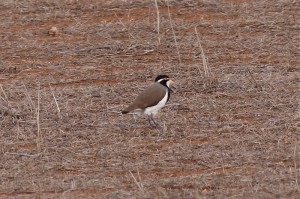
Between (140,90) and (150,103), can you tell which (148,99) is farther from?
(140,90)

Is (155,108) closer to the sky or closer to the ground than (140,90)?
closer to the sky

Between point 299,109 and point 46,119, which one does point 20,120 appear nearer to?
point 46,119

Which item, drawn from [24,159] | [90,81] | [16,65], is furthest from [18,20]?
[24,159]

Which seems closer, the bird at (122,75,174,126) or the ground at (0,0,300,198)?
the ground at (0,0,300,198)

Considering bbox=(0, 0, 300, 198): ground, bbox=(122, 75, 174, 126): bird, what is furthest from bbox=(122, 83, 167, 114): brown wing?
bbox=(0, 0, 300, 198): ground

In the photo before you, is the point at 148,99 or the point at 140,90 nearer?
the point at 148,99

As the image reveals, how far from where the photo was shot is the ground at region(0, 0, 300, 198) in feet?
28.9

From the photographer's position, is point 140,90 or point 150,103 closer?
point 150,103

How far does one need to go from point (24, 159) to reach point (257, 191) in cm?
252

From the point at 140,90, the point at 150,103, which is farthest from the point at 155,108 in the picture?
the point at 140,90

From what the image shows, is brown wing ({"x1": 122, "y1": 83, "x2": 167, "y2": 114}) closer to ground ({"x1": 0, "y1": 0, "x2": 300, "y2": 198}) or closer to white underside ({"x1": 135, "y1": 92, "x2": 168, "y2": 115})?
white underside ({"x1": 135, "y1": 92, "x2": 168, "y2": 115})

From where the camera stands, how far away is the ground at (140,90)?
8.81 meters

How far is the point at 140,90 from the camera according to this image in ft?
38.7

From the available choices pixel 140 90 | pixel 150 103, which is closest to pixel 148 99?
pixel 150 103
